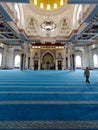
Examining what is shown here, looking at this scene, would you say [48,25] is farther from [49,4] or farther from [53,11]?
[49,4]

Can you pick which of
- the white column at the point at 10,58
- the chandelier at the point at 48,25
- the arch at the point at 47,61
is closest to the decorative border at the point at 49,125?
Answer: the chandelier at the point at 48,25

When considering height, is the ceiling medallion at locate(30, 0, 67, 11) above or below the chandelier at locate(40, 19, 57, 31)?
above

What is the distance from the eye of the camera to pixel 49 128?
1.53 meters

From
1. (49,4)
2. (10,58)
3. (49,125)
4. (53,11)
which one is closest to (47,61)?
(10,58)

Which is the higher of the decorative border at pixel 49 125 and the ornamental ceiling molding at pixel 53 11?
the ornamental ceiling molding at pixel 53 11

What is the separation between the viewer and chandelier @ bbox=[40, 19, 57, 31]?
69.6ft

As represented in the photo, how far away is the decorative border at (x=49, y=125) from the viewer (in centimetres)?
155

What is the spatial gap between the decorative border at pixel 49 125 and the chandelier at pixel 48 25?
826 inches

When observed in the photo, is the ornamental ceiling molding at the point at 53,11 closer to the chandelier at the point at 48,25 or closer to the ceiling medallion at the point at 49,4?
the ceiling medallion at the point at 49,4

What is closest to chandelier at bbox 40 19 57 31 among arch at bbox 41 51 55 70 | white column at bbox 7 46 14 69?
arch at bbox 41 51 55 70

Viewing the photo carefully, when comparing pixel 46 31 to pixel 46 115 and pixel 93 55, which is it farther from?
pixel 46 115

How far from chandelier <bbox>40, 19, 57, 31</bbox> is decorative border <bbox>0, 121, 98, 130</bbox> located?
2099 centimetres

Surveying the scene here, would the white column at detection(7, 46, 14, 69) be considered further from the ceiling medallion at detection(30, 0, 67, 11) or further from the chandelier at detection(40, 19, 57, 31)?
the ceiling medallion at detection(30, 0, 67, 11)

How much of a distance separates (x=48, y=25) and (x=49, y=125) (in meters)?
21.2
